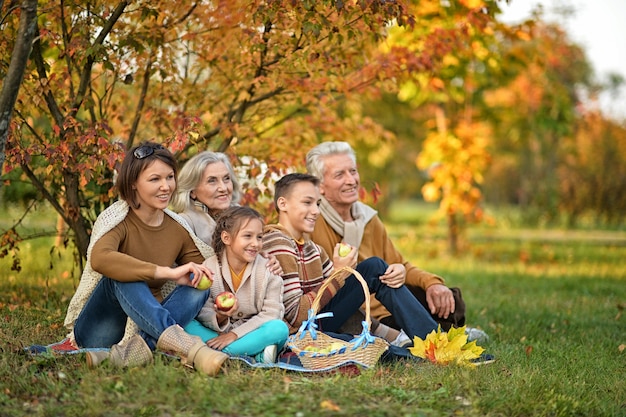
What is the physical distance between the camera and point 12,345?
167 inches

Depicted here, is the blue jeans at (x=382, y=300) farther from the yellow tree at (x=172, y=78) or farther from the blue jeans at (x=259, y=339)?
the yellow tree at (x=172, y=78)

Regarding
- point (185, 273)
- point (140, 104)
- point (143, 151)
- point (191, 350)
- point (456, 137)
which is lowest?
point (191, 350)

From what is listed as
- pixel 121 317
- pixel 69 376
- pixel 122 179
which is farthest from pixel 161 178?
pixel 69 376

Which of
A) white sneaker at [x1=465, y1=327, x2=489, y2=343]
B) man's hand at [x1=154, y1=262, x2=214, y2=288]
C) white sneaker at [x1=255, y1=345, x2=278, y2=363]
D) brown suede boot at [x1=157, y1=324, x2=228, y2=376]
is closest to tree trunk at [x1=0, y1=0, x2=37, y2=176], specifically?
man's hand at [x1=154, y1=262, x2=214, y2=288]

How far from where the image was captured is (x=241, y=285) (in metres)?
4.42

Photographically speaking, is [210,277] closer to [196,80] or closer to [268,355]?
[268,355]

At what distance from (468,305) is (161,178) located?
4.06 metres

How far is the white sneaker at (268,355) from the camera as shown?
4.19 metres

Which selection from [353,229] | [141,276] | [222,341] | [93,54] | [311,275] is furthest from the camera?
[353,229]

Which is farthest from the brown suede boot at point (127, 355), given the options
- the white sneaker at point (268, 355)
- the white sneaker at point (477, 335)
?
the white sneaker at point (477, 335)

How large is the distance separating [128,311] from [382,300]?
154cm

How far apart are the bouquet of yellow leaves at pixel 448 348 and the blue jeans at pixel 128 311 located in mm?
1268

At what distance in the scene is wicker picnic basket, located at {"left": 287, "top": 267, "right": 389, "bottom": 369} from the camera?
4059 millimetres

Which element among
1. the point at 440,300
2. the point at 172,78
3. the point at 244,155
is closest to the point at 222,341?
the point at 440,300
